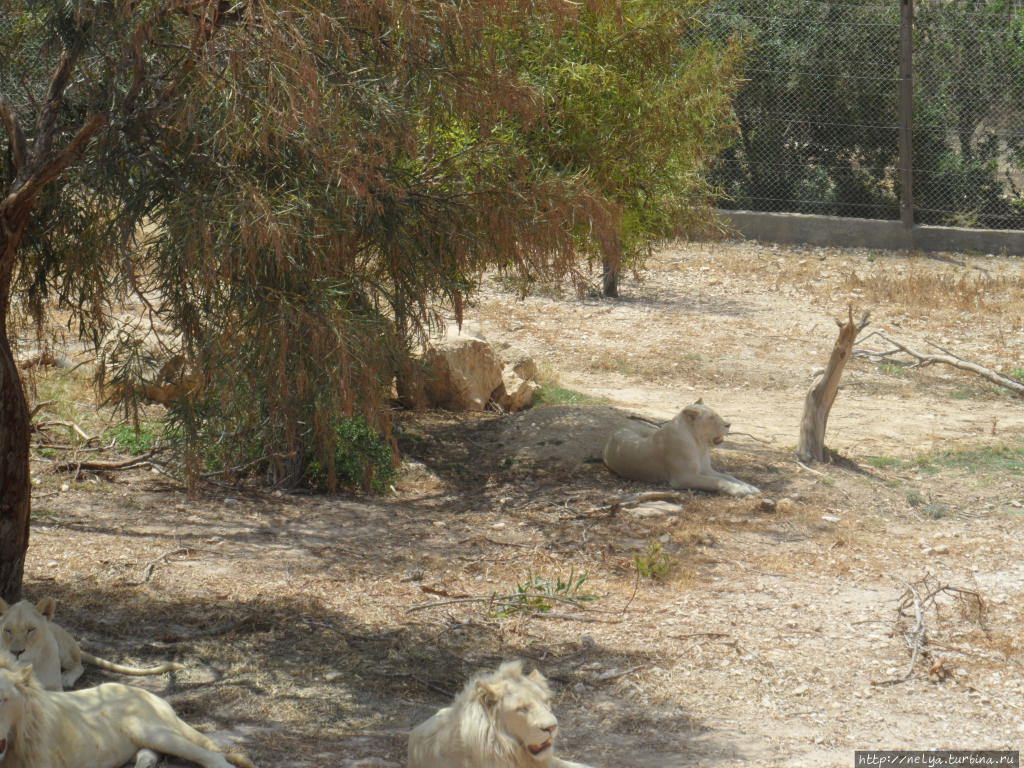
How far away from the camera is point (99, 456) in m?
9.60

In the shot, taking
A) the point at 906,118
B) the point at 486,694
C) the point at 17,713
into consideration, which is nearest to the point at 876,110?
the point at 906,118

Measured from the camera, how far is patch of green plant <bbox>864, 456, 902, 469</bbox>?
10.2m

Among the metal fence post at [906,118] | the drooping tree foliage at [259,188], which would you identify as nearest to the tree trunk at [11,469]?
the drooping tree foliage at [259,188]

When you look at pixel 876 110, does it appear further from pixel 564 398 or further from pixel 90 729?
pixel 90 729

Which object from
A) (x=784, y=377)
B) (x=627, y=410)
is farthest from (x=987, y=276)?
(x=627, y=410)

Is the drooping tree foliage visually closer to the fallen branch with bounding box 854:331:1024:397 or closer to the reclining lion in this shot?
the reclining lion

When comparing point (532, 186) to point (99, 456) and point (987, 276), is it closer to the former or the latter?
point (99, 456)

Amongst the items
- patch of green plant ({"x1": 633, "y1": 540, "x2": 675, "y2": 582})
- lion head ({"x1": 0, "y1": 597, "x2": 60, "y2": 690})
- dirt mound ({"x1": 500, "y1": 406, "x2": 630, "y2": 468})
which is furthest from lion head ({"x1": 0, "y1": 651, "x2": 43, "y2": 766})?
dirt mound ({"x1": 500, "y1": 406, "x2": 630, "y2": 468})

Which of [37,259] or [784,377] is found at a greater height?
[37,259]

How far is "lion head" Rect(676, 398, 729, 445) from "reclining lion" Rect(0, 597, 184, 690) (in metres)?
5.60

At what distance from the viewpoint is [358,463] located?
368 inches

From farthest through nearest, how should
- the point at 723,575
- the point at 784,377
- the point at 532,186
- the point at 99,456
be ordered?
1. the point at 784,377
2. the point at 99,456
3. the point at 723,575
4. the point at 532,186

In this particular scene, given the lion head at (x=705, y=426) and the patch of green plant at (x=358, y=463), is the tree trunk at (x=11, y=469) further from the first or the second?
the lion head at (x=705, y=426)

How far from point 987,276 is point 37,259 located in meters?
14.5
